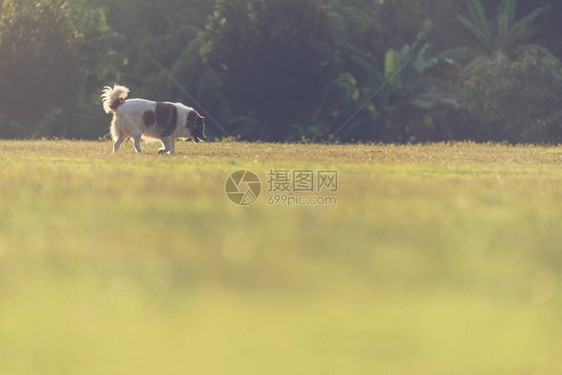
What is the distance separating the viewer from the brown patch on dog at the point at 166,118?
19.7m

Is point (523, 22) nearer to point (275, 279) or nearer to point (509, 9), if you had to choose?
point (509, 9)

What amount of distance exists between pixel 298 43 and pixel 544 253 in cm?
3165

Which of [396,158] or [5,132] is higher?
[396,158]

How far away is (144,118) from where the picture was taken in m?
19.6

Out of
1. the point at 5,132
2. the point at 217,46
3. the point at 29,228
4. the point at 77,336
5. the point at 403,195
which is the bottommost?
the point at 5,132

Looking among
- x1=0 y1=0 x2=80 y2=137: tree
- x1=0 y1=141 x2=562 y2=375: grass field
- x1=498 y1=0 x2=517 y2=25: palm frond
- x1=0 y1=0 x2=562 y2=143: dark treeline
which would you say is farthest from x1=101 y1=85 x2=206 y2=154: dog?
x1=498 y1=0 x2=517 y2=25: palm frond

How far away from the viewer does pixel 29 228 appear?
8891 millimetres

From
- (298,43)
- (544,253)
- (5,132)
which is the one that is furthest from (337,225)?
(5,132)

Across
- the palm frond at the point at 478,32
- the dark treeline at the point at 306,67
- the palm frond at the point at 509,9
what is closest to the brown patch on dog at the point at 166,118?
the dark treeline at the point at 306,67

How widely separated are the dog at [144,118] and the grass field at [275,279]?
6852 millimetres

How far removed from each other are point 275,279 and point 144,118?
13.3 m

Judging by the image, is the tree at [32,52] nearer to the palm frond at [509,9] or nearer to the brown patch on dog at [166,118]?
the brown patch on dog at [166,118]

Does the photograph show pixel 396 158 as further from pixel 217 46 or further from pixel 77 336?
pixel 217 46

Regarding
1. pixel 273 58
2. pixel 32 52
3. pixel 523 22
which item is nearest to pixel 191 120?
pixel 273 58
